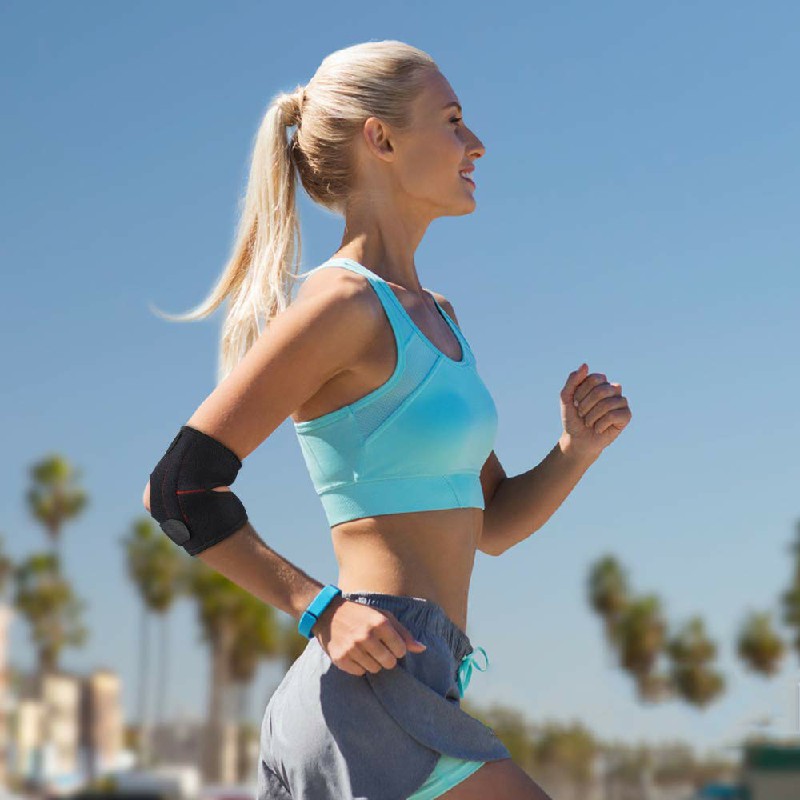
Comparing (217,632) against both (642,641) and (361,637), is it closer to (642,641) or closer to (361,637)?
(642,641)

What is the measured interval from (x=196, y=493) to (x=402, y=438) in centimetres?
33

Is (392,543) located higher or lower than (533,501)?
lower

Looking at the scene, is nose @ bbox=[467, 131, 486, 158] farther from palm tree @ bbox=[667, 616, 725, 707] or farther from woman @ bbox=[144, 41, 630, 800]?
palm tree @ bbox=[667, 616, 725, 707]

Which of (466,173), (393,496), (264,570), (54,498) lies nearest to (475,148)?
(466,173)

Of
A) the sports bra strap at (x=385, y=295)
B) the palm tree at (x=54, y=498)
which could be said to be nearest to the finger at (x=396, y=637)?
the sports bra strap at (x=385, y=295)

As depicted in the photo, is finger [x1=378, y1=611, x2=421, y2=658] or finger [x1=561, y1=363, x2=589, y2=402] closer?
finger [x1=378, y1=611, x2=421, y2=658]

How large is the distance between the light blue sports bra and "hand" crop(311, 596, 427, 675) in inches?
8.5

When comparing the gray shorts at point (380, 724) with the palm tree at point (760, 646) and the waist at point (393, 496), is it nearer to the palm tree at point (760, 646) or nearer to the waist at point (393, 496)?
the waist at point (393, 496)

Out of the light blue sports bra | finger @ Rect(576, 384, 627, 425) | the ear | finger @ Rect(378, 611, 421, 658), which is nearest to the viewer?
finger @ Rect(378, 611, 421, 658)

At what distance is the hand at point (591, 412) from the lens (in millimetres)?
2645

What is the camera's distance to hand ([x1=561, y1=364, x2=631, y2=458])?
2645 millimetres

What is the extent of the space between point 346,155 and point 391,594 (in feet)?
2.63

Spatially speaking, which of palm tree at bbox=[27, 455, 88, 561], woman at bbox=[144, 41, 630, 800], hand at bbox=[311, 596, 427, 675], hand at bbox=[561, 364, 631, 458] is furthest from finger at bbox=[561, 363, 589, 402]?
palm tree at bbox=[27, 455, 88, 561]

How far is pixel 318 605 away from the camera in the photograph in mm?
2064
